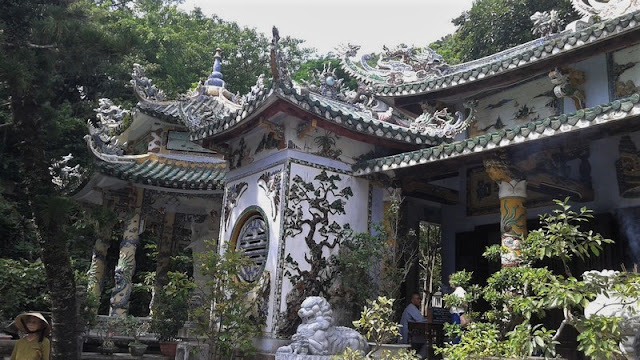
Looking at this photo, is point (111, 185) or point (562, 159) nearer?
point (562, 159)

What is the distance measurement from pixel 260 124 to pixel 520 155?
3515 mm

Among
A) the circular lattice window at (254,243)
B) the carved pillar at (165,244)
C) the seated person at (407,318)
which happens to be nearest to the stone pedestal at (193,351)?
the circular lattice window at (254,243)

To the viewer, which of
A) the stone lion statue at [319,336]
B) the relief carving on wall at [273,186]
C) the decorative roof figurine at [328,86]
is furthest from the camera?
the decorative roof figurine at [328,86]

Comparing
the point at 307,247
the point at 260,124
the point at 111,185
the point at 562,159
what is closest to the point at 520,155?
the point at 562,159

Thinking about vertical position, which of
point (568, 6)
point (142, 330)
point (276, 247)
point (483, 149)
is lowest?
point (142, 330)

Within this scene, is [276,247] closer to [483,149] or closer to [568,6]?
[483,149]

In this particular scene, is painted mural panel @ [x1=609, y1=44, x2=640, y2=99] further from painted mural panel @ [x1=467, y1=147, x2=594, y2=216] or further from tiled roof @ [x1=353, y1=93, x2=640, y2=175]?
tiled roof @ [x1=353, y1=93, x2=640, y2=175]

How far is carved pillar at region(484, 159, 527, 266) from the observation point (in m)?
7.37

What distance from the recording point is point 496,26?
74.4ft

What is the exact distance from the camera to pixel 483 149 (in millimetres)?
7109

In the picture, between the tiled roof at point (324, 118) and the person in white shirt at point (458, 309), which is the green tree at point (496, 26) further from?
the person in white shirt at point (458, 309)

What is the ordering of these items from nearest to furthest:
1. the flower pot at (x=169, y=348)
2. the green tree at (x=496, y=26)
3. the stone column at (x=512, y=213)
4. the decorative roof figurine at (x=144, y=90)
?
1. the stone column at (x=512, y=213)
2. the flower pot at (x=169, y=348)
3. the decorative roof figurine at (x=144, y=90)
4. the green tree at (x=496, y=26)

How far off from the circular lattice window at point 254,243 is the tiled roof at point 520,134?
1.61m

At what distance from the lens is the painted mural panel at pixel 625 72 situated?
8141 mm
